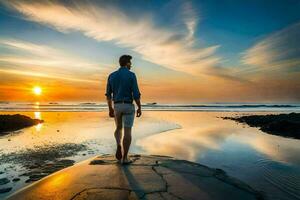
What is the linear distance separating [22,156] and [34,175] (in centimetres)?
229

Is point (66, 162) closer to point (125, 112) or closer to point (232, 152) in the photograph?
point (125, 112)

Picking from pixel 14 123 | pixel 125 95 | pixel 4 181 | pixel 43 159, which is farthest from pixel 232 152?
pixel 14 123

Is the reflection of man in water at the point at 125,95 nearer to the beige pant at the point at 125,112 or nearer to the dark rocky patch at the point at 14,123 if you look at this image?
the beige pant at the point at 125,112

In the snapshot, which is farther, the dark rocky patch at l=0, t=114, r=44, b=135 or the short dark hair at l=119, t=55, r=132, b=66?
the dark rocky patch at l=0, t=114, r=44, b=135

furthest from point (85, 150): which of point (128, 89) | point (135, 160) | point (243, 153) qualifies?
point (243, 153)

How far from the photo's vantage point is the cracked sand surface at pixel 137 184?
3.94 m

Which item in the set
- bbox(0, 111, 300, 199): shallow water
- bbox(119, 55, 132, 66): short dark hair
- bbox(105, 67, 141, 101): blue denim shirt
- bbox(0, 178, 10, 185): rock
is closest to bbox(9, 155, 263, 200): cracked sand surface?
bbox(0, 111, 300, 199): shallow water

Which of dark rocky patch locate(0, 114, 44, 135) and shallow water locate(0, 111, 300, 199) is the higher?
dark rocky patch locate(0, 114, 44, 135)

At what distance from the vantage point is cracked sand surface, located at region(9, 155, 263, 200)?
3943 mm

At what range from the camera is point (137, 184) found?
4.32m

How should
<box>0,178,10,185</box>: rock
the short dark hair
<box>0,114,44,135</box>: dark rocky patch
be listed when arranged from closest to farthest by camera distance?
<box>0,178,10,185</box>: rock < the short dark hair < <box>0,114,44,135</box>: dark rocky patch

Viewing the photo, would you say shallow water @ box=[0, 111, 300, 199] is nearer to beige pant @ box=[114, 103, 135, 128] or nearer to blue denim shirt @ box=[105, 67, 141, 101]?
beige pant @ box=[114, 103, 135, 128]

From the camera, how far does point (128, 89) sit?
5.68m

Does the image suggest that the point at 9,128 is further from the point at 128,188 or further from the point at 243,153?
the point at 128,188
